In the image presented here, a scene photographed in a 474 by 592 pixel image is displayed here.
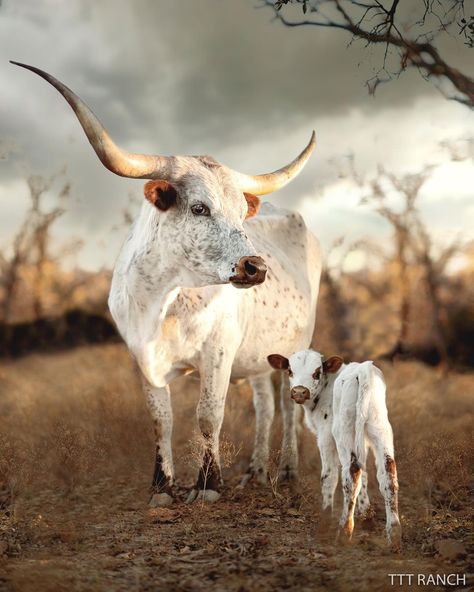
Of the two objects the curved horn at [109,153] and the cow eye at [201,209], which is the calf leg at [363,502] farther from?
the curved horn at [109,153]

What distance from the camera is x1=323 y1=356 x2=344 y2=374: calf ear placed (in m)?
5.82

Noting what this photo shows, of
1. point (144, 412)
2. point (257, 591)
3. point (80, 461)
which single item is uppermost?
point (144, 412)

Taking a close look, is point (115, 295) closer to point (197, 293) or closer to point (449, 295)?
point (197, 293)

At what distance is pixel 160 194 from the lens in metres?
6.15

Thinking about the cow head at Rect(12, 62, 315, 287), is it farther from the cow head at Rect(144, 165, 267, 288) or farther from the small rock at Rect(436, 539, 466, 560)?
the small rock at Rect(436, 539, 466, 560)

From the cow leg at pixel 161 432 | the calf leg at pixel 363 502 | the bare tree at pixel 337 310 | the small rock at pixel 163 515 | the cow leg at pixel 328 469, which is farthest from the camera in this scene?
the bare tree at pixel 337 310

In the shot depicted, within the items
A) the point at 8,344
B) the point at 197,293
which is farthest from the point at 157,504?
the point at 8,344

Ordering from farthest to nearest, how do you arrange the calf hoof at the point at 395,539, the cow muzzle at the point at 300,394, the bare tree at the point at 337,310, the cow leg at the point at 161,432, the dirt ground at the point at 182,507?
the bare tree at the point at 337,310 < the cow leg at the point at 161,432 < the cow muzzle at the point at 300,394 < the calf hoof at the point at 395,539 < the dirt ground at the point at 182,507

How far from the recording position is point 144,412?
9016 millimetres

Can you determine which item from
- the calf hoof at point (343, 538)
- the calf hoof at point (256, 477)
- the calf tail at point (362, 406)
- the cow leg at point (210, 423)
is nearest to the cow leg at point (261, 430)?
the calf hoof at point (256, 477)

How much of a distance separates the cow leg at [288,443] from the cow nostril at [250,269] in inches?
120

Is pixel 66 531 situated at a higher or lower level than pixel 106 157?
lower

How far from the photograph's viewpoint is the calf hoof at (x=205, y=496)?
6.76 m

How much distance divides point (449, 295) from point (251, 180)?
8.66 meters
